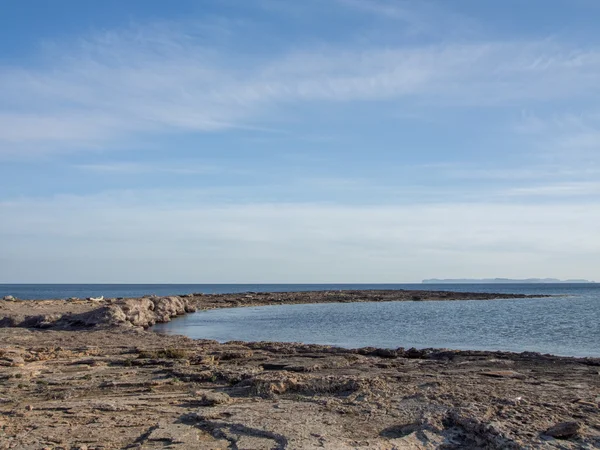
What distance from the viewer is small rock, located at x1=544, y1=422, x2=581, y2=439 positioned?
9008 millimetres

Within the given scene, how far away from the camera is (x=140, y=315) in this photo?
38094 mm

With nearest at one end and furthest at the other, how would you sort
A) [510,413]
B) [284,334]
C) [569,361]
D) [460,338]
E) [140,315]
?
1. [510,413]
2. [569,361]
3. [460,338]
4. [284,334]
5. [140,315]

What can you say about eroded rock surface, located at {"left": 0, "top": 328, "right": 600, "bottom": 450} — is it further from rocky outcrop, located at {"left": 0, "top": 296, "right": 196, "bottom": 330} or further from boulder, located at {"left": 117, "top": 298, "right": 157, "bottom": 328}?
boulder, located at {"left": 117, "top": 298, "right": 157, "bottom": 328}

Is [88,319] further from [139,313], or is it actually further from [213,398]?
[213,398]

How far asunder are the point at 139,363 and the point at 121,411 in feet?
20.4

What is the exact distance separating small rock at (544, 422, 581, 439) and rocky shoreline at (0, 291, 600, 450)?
2cm

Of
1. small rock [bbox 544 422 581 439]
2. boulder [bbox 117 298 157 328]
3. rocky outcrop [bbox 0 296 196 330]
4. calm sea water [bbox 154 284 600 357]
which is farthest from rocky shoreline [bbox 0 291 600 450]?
boulder [bbox 117 298 157 328]

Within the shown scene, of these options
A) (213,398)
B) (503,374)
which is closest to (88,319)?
(213,398)

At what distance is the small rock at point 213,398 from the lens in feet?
38.6

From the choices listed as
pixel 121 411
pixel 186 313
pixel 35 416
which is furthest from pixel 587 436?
pixel 186 313

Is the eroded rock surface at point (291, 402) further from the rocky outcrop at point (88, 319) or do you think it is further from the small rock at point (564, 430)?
the rocky outcrop at point (88, 319)

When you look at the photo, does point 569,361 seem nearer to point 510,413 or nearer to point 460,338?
point 510,413

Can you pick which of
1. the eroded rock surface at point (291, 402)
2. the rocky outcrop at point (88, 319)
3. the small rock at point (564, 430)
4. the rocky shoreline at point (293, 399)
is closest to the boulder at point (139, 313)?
the rocky outcrop at point (88, 319)

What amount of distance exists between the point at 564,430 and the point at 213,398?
21.7ft
